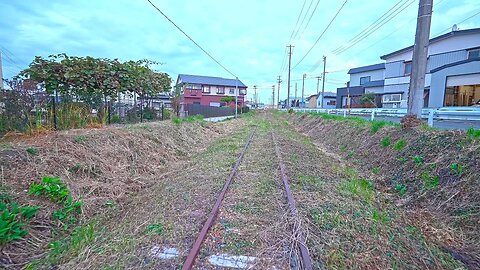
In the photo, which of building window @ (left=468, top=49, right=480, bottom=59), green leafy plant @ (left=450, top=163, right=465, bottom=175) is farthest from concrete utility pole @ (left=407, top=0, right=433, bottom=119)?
building window @ (left=468, top=49, right=480, bottom=59)

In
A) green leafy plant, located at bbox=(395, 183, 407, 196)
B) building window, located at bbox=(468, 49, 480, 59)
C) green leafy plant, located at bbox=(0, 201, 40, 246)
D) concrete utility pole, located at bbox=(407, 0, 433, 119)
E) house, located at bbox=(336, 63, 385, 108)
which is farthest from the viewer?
house, located at bbox=(336, 63, 385, 108)

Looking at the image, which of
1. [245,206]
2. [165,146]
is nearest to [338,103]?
[165,146]

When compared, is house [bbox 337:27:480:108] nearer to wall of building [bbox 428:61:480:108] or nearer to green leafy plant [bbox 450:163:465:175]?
wall of building [bbox 428:61:480:108]

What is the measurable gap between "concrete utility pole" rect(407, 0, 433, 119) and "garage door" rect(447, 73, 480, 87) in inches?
748

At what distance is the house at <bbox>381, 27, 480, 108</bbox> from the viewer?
20875mm

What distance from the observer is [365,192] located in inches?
203

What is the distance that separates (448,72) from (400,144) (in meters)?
21.0

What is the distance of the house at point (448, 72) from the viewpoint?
20875mm

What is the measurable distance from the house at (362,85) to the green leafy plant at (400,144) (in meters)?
29.8

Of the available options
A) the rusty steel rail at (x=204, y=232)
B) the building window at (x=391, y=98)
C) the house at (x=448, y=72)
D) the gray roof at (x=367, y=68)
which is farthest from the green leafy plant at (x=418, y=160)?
the gray roof at (x=367, y=68)

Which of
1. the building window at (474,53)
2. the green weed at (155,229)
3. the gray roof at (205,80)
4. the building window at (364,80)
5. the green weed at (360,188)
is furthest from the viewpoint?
the gray roof at (205,80)

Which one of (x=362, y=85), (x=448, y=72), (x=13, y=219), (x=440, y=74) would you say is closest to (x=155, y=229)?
(x=13, y=219)

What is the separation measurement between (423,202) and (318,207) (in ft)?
6.63

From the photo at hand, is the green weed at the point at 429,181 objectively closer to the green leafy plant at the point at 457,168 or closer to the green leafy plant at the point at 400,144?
the green leafy plant at the point at 457,168
